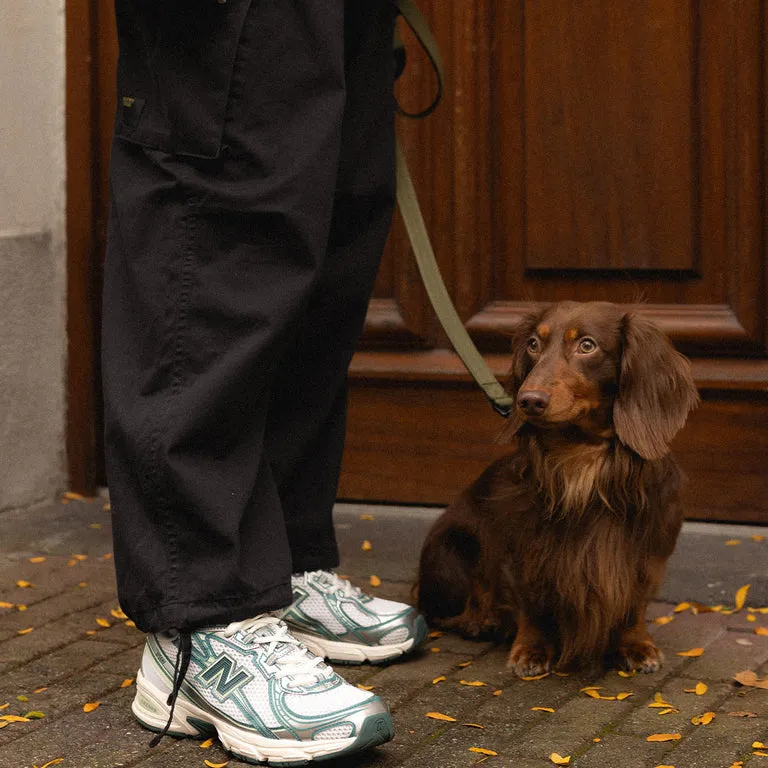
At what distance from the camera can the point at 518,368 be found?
252cm

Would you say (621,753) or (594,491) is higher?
(594,491)

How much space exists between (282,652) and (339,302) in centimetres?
63

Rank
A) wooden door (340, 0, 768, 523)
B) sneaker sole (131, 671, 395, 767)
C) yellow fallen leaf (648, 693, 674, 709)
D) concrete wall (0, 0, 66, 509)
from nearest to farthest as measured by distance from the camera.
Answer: sneaker sole (131, 671, 395, 767), yellow fallen leaf (648, 693, 674, 709), wooden door (340, 0, 768, 523), concrete wall (0, 0, 66, 509)

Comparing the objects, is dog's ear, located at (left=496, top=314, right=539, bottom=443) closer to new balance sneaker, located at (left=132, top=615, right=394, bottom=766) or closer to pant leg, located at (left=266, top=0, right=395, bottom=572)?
pant leg, located at (left=266, top=0, right=395, bottom=572)

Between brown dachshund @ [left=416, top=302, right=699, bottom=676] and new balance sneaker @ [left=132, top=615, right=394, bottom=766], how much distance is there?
0.54m

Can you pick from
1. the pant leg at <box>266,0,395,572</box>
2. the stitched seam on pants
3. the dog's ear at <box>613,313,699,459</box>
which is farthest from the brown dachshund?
the stitched seam on pants

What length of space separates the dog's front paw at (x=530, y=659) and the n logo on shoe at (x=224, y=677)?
606 millimetres

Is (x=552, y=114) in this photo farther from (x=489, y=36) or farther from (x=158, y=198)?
(x=158, y=198)

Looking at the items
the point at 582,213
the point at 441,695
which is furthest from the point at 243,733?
the point at 582,213

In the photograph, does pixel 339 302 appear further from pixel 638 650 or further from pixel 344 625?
pixel 638 650

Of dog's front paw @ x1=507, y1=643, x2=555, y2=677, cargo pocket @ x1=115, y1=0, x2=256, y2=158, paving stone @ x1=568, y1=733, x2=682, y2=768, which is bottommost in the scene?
dog's front paw @ x1=507, y1=643, x2=555, y2=677

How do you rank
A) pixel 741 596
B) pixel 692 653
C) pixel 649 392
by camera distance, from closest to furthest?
pixel 649 392
pixel 692 653
pixel 741 596

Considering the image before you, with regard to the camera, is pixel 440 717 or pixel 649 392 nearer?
pixel 440 717

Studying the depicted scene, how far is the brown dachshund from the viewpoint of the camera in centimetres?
236
